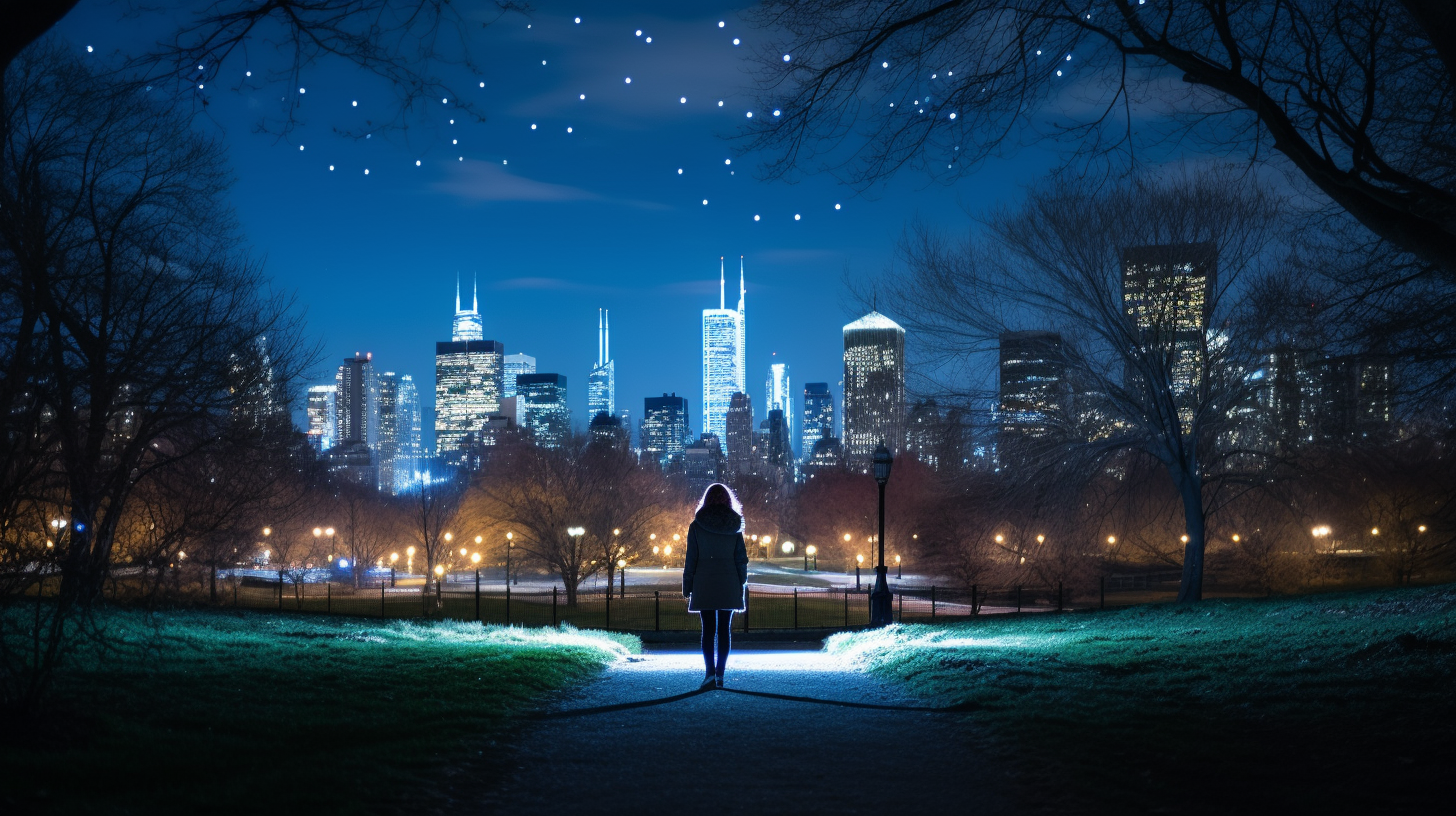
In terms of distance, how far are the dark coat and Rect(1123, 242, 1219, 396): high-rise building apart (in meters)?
12.9

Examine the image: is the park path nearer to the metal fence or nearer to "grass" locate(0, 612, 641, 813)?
"grass" locate(0, 612, 641, 813)

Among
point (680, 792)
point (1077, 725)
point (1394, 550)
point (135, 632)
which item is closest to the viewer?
point (680, 792)

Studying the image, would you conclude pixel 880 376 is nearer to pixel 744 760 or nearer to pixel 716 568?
pixel 716 568

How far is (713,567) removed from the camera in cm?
965

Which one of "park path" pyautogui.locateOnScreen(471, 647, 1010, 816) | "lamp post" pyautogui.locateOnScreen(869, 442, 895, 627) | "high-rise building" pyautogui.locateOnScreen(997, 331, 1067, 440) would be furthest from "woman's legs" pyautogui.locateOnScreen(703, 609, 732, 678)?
"high-rise building" pyautogui.locateOnScreen(997, 331, 1067, 440)

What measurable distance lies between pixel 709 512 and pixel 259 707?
3953 mm

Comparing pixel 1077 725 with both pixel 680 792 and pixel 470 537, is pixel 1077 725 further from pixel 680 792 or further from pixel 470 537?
pixel 470 537

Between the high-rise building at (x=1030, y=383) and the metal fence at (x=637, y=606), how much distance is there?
1002 centimetres

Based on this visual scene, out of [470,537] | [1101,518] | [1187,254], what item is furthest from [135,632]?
[470,537]

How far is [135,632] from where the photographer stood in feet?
39.2

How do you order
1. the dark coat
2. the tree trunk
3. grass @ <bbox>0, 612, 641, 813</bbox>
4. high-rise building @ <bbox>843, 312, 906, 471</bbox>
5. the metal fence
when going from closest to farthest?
grass @ <bbox>0, 612, 641, 813</bbox>, the dark coat, the tree trunk, high-rise building @ <bbox>843, 312, 906, 471</bbox>, the metal fence

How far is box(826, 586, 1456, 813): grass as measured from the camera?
5680 mm

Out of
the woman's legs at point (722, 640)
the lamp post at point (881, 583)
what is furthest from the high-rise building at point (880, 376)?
the woman's legs at point (722, 640)

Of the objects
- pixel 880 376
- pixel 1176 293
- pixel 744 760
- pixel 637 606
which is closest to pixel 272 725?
pixel 744 760
